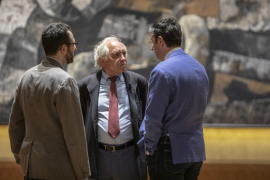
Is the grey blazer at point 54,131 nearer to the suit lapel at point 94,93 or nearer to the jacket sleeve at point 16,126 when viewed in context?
the jacket sleeve at point 16,126

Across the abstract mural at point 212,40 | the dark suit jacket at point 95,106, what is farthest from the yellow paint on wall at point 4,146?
the dark suit jacket at point 95,106

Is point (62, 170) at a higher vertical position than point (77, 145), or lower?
lower

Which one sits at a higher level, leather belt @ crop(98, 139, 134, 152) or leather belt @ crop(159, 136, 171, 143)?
leather belt @ crop(159, 136, 171, 143)

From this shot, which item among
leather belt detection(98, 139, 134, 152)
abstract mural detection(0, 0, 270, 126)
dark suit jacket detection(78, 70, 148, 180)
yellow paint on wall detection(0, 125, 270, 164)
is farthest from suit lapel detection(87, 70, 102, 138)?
yellow paint on wall detection(0, 125, 270, 164)

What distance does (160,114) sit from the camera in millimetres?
2244

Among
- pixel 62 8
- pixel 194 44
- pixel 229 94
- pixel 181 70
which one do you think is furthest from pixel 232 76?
pixel 62 8

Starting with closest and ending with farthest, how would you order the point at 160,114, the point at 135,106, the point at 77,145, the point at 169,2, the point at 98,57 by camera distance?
the point at 77,145, the point at 160,114, the point at 135,106, the point at 98,57, the point at 169,2

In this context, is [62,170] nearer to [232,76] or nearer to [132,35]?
[132,35]

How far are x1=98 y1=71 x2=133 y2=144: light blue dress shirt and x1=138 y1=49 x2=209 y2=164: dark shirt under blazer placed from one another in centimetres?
60

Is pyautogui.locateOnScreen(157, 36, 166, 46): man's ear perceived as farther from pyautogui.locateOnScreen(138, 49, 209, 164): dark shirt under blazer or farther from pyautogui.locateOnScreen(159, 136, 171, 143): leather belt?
pyautogui.locateOnScreen(159, 136, 171, 143): leather belt

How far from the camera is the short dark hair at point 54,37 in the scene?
2.25 metres

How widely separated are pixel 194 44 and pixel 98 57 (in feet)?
5.59

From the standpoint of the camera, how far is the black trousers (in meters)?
2.24

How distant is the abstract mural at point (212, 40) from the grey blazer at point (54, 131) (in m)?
2.29
